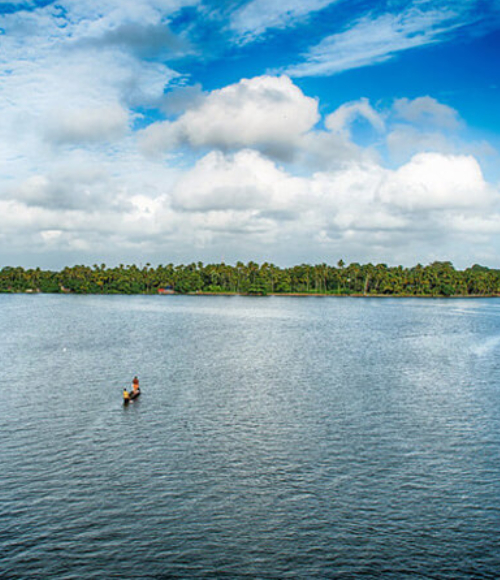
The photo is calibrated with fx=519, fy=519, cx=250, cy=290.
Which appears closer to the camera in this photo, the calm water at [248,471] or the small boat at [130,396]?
the calm water at [248,471]

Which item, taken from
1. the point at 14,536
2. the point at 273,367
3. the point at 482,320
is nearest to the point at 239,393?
the point at 273,367

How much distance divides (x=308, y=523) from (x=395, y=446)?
1431 cm

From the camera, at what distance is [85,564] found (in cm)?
2534

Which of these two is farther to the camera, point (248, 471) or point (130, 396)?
point (130, 396)

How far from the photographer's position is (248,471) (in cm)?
3569

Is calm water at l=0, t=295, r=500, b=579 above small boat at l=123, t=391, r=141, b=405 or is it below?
below

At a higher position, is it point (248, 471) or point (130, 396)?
point (130, 396)

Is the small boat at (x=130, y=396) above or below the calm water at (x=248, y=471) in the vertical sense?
above

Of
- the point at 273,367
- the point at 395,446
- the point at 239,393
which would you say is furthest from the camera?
the point at 273,367

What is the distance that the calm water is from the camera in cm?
2620

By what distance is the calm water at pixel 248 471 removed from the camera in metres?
26.2

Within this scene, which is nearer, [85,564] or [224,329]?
[85,564]

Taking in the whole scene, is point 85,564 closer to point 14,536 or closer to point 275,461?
point 14,536

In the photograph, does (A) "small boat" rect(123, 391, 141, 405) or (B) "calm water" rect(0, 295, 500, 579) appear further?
(A) "small boat" rect(123, 391, 141, 405)
